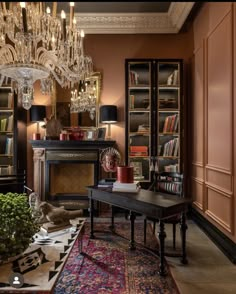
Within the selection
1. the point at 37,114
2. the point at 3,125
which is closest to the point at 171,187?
the point at 37,114

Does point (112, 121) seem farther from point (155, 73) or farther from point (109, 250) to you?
point (109, 250)

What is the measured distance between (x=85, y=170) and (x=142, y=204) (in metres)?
2.68

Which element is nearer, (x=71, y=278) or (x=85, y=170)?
(x=71, y=278)

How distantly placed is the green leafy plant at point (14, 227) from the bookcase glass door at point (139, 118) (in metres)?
2.98

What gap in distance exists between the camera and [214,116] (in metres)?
3.57

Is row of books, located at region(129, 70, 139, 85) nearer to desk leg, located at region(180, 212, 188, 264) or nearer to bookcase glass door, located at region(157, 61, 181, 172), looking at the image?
bookcase glass door, located at region(157, 61, 181, 172)

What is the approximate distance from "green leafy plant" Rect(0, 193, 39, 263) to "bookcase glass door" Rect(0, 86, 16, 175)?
2.94 meters

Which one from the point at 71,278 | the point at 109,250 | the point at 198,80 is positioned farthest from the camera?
the point at 198,80

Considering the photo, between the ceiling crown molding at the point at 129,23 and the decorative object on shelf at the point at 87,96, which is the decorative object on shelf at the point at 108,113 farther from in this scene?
the ceiling crown molding at the point at 129,23

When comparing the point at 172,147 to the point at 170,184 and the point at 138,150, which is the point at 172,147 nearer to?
the point at 138,150

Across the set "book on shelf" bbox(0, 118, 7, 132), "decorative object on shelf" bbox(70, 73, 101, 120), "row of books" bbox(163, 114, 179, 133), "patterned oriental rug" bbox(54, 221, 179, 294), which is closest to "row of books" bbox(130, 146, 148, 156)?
"row of books" bbox(163, 114, 179, 133)

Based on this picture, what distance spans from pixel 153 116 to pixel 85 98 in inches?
48.3

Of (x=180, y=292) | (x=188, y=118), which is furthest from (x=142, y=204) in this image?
(x=188, y=118)

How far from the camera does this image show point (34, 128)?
4.96m
